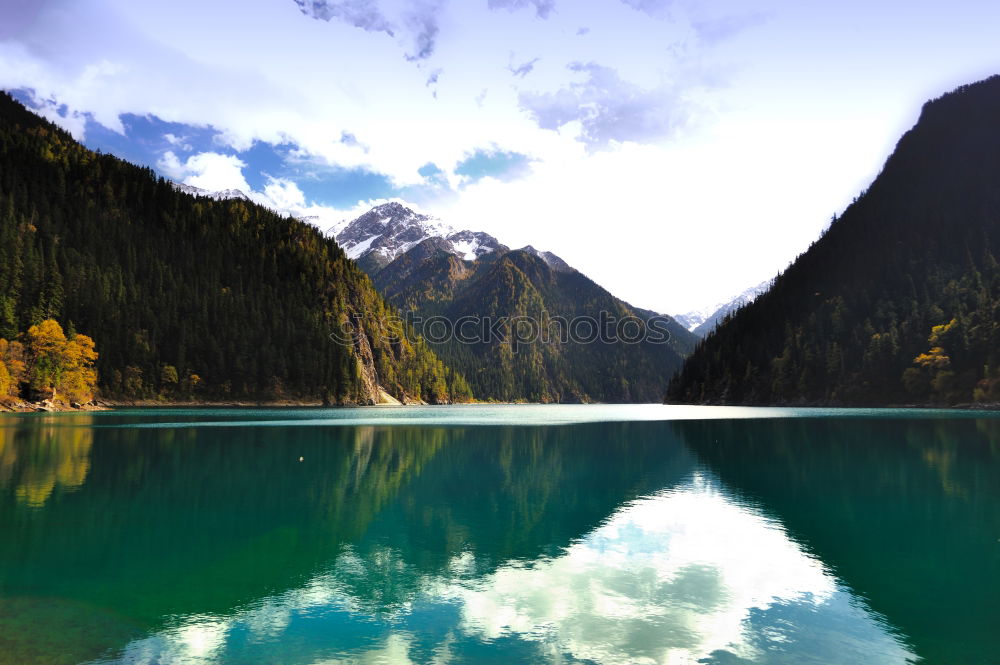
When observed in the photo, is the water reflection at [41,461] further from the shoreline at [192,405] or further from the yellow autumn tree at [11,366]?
the shoreline at [192,405]

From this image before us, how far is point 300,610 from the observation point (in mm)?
15539

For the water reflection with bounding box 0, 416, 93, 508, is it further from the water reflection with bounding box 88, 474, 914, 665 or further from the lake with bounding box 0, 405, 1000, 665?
the water reflection with bounding box 88, 474, 914, 665

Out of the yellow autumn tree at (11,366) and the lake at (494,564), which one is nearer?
the lake at (494,564)

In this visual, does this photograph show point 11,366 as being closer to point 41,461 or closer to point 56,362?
point 56,362

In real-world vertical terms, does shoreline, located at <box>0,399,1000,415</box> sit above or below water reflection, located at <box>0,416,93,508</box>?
above

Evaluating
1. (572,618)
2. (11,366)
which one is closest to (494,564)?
(572,618)

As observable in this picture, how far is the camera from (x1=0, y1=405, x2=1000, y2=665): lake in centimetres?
1353

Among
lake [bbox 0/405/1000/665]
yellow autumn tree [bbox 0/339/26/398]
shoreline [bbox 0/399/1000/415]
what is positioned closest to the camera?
lake [bbox 0/405/1000/665]

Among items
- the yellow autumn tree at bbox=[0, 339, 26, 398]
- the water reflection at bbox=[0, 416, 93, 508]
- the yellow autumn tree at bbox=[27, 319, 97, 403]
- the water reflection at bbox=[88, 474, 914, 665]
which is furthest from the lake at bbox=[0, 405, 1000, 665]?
the yellow autumn tree at bbox=[27, 319, 97, 403]

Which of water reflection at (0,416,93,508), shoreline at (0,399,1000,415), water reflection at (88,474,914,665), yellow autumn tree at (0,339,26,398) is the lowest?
water reflection at (88,474,914,665)

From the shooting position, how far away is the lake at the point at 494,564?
13531 mm

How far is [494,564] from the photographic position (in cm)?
2016

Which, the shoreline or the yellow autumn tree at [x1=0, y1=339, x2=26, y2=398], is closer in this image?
the yellow autumn tree at [x1=0, y1=339, x2=26, y2=398]

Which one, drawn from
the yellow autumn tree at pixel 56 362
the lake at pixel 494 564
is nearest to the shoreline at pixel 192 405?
the yellow autumn tree at pixel 56 362
